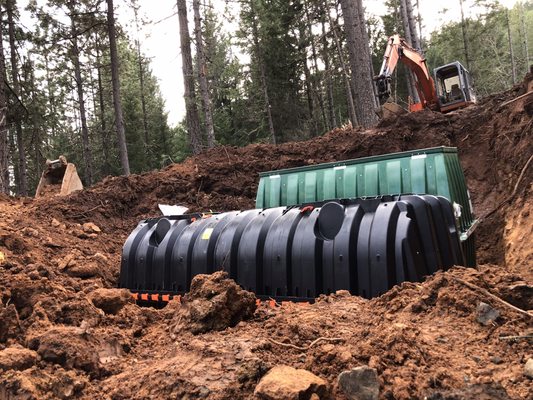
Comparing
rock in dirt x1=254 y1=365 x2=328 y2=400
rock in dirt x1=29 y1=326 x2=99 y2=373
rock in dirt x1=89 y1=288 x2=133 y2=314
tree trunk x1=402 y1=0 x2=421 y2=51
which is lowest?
rock in dirt x1=254 y1=365 x2=328 y2=400

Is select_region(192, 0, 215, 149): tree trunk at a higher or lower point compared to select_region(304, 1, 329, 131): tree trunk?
lower

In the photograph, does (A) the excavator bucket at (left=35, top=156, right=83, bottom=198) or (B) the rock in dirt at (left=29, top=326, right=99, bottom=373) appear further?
(A) the excavator bucket at (left=35, top=156, right=83, bottom=198)

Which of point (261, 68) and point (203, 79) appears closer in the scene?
point (203, 79)

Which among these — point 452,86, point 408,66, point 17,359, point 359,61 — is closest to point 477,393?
point 17,359

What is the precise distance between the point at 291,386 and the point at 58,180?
46.7 ft

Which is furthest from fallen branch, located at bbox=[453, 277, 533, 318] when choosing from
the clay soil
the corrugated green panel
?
the corrugated green panel

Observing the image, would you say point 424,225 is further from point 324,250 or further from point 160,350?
point 160,350

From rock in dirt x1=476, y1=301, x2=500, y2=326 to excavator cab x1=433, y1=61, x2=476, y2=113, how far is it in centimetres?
Answer: 1406

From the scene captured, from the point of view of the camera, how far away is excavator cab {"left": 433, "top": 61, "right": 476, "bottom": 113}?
1611 cm

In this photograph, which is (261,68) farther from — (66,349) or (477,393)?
(477,393)

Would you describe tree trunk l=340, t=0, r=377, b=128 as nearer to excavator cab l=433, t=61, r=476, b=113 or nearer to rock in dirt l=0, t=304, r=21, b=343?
excavator cab l=433, t=61, r=476, b=113

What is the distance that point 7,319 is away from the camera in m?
3.27

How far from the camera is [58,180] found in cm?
1447

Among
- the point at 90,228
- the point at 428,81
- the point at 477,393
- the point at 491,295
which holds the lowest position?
the point at 477,393
